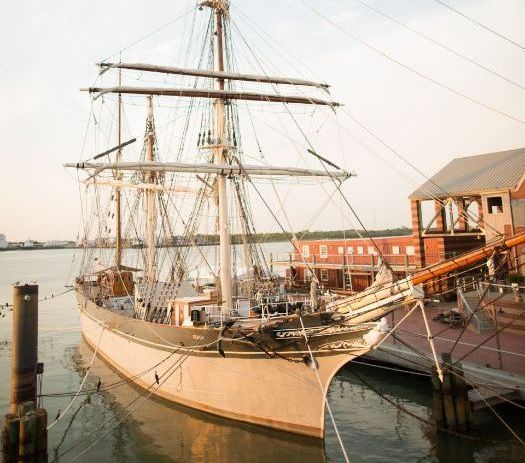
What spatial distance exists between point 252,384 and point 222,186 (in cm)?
677

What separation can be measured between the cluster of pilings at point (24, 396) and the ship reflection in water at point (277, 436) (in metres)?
1.40

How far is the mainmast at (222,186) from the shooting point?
14039 mm

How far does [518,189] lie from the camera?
19547 mm

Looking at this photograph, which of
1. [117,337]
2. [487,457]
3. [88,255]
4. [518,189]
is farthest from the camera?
[88,255]

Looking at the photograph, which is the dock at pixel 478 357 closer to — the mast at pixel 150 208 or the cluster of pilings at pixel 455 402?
the cluster of pilings at pixel 455 402

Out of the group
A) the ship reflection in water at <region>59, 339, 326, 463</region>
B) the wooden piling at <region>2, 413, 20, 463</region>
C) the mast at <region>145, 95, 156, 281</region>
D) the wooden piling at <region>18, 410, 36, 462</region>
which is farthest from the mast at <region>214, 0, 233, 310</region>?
the mast at <region>145, 95, 156, 281</region>

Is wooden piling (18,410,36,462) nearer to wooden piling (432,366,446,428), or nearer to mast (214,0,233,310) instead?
mast (214,0,233,310)

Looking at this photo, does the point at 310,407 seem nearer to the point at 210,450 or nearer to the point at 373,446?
the point at 373,446

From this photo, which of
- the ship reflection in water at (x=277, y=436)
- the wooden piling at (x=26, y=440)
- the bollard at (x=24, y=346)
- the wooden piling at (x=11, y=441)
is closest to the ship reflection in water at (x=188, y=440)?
the ship reflection in water at (x=277, y=436)

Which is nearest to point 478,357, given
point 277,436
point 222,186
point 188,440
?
point 277,436

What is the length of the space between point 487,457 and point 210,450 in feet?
22.9

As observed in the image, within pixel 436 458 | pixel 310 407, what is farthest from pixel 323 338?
pixel 436 458

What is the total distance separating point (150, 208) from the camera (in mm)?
23422

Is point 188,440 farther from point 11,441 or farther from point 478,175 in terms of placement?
point 478,175
